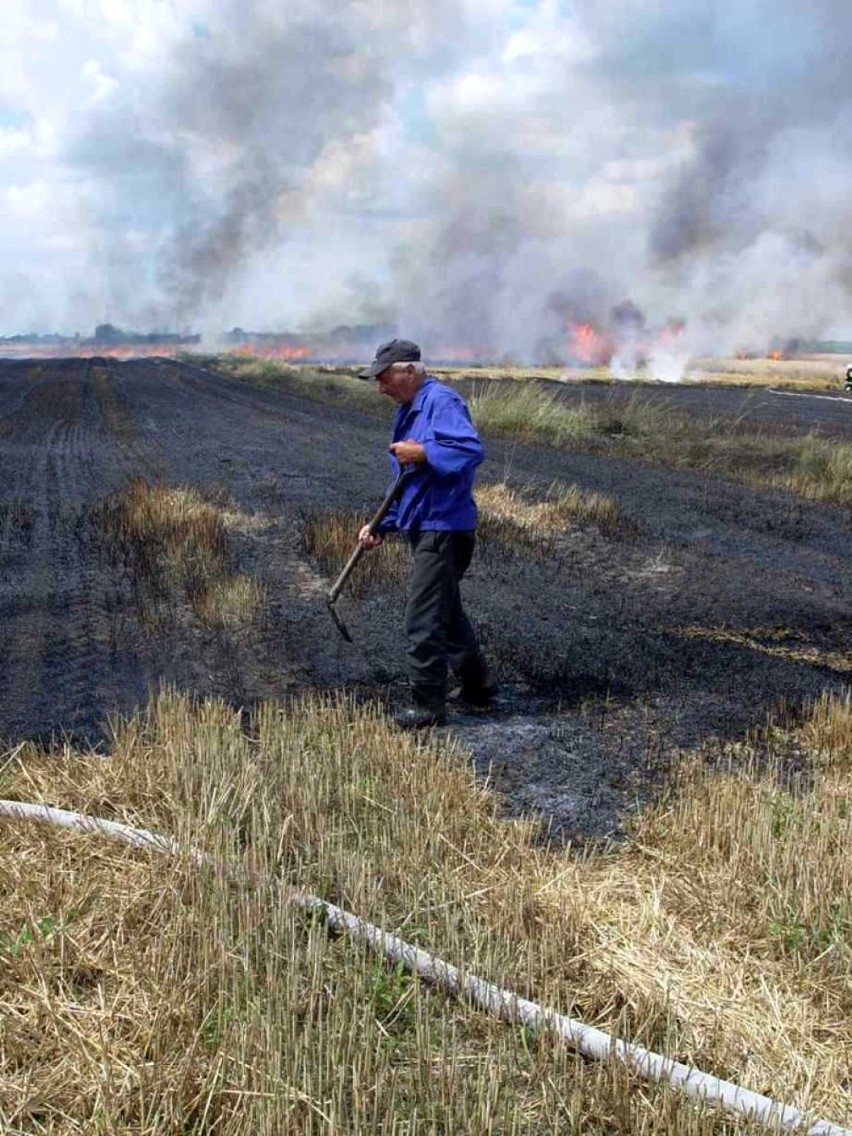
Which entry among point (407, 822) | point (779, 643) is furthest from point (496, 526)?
point (407, 822)

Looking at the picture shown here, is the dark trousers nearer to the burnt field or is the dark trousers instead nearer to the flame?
the burnt field

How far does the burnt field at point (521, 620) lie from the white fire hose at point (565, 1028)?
4.61ft

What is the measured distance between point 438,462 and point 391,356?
2.02 feet

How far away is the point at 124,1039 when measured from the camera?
3.27 metres

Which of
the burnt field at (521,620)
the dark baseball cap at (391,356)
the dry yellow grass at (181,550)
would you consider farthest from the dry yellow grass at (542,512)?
→ the dark baseball cap at (391,356)

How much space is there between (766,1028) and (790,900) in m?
0.70

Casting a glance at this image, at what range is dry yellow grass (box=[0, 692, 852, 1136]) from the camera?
9.74 ft

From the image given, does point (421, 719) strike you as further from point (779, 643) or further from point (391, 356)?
point (779, 643)

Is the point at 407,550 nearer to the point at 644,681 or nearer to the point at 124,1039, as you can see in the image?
the point at 644,681

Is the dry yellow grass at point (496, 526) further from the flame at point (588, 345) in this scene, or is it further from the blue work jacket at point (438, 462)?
the flame at point (588, 345)

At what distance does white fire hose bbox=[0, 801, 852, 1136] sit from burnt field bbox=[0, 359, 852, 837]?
1.41 m

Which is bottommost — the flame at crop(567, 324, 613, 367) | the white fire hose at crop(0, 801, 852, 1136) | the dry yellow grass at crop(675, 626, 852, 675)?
the white fire hose at crop(0, 801, 852, 1136)

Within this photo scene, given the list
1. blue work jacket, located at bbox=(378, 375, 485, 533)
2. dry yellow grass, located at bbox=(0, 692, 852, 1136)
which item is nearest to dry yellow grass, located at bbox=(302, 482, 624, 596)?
blue work jacket, located at bbox=(378, 375, 485, 533)

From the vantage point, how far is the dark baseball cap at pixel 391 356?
5824 millimetres
